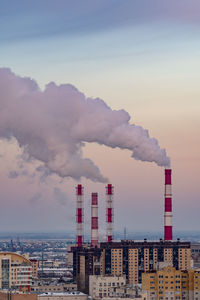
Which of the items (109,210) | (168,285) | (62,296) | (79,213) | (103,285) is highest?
(109,210)

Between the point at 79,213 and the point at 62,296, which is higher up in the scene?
the point at 79,213

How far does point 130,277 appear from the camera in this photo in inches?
3155

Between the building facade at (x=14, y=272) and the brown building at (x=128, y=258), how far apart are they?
1225 cm

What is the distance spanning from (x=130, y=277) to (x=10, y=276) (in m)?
16.2

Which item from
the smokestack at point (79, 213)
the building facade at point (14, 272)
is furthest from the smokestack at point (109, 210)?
the building facade at point (14, 272)

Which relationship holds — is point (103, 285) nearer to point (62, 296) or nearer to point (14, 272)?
point (62, 296)

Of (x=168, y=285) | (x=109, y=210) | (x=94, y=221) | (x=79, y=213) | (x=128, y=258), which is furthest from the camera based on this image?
(x=79, y=213)

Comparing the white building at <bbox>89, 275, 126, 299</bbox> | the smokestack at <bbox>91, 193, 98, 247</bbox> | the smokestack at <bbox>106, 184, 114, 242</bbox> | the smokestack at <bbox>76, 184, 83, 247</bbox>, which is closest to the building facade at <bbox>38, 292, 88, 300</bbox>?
the white building at <bbox>89, 275, 126, 299</bbox>

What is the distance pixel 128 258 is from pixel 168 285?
29.8 meters

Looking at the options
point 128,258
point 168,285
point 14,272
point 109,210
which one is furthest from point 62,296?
point 109,210

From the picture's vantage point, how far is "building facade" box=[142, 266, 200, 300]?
2021 inches

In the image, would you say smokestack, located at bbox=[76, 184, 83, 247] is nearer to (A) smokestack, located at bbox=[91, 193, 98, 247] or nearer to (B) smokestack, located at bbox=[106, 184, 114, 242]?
(A) smokestack, located at bbox=[91, 193, 98, 247]

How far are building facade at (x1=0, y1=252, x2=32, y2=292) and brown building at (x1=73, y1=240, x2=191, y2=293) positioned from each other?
40.2ft

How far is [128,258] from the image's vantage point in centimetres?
8119
